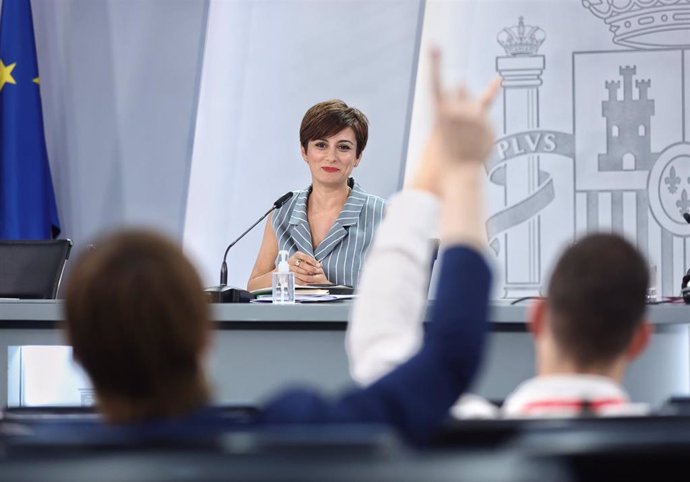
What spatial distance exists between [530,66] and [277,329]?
9.90 ft

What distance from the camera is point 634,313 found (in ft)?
4.30

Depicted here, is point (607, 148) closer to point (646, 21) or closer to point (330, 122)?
point (646, 21)

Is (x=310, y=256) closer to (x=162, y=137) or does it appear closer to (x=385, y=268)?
(x=162, y=137)

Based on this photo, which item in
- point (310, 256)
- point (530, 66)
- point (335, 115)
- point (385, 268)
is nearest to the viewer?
point (385, 268)

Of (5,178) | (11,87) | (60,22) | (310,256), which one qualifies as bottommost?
(310,256)

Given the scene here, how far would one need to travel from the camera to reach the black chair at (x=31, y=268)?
395cm

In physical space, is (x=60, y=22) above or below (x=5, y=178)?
above

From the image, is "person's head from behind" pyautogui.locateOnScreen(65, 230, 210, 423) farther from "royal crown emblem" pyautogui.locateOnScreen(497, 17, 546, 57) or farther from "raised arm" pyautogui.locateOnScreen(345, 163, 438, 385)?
"royal crown emblem" pyautogui.locateOnScreen(497, 17, 546, 57)

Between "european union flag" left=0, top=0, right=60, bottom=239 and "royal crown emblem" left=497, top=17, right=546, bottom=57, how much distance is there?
2.65 meters

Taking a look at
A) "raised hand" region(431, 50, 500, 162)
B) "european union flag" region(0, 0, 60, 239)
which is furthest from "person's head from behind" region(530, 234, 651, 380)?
"european union flag" region(0, 0, 60, 239)

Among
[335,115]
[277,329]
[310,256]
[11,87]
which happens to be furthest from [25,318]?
[11,87]

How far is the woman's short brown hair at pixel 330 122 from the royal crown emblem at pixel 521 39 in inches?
61.9

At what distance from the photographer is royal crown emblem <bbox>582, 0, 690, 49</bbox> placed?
576 centimetres

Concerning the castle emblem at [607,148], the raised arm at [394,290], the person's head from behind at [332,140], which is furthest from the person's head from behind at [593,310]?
the castle emblem at [607,148]
